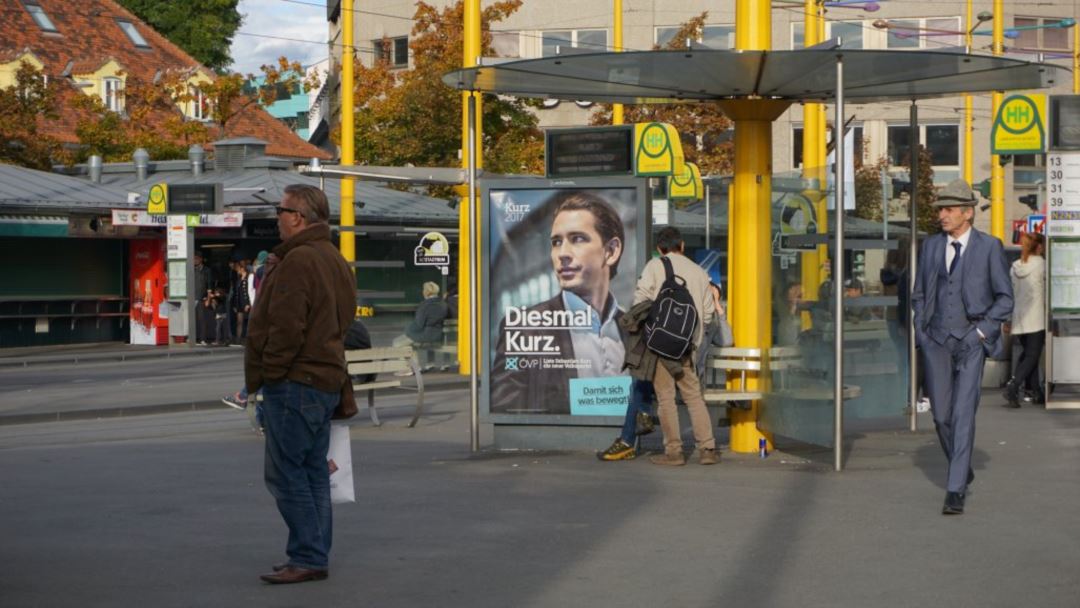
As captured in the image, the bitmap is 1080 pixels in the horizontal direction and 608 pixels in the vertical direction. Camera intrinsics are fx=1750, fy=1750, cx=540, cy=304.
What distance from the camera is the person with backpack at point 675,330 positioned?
12227mm

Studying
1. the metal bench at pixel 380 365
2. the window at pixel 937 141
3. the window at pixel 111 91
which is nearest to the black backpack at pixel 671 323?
the metal bench at pixel 380 365

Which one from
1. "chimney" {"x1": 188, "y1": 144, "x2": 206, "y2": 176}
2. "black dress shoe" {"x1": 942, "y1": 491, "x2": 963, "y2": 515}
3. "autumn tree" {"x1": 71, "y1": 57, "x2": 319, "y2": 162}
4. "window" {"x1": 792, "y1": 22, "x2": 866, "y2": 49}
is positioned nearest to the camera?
"black dress shoe" {"x1": 942, "y1": 491, "x2": 963, "y2": 515}

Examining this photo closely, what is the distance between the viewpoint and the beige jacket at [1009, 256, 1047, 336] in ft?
59.6

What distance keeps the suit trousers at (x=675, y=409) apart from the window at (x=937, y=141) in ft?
155

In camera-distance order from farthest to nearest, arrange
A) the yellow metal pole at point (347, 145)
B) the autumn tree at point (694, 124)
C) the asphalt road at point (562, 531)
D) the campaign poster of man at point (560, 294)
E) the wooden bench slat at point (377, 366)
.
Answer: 1. the autumn tree at point (694, 124)
2. the yellow metal pole at point (347, 145)
3. the wooden bench slat at point (377, 366)
4. the campaign poster of man at point (560, 294)
5. the asphalt road at point (562, 531)

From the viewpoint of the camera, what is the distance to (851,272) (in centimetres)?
1390

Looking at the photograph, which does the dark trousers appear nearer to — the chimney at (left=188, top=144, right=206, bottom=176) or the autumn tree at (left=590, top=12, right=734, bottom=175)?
the chimney at (left=188, top=144, right=206, bottom=176)

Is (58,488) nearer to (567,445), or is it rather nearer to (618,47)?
(567,445)

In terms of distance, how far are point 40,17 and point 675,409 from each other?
57389 mm

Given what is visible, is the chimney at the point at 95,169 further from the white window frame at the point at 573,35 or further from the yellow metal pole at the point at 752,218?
the yellow metal pole at the point at 752,218

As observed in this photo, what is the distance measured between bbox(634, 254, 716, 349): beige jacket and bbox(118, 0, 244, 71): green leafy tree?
2664 inches

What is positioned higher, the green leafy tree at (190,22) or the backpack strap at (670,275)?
the green leafy tree at (190,22)

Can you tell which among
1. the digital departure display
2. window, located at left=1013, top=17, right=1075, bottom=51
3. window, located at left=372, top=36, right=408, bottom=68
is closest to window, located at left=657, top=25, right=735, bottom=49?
window, located at left=1013, top=17, right=1075, bottom=51

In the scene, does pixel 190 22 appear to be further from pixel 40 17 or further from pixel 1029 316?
pixel 1029 316
